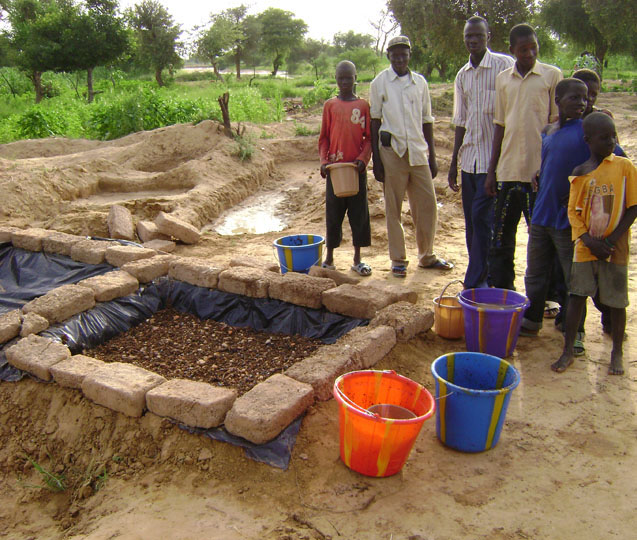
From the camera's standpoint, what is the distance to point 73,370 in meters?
3.21

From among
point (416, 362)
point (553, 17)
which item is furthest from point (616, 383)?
point (553, 17)

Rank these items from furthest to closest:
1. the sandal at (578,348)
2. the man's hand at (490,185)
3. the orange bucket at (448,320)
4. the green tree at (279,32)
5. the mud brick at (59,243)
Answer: the green tree at (279,32), the mud brick at (59,243), the man's hand at (490,185), the orange bucket at (448,320), the sandal at (578,348)

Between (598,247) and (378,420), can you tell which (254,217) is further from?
(378,420)

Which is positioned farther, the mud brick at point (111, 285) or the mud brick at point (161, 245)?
the mud brick at point (161, 245)

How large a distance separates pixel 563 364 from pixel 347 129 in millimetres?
2516

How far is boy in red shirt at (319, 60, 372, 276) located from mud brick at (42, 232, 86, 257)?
2.43 meters

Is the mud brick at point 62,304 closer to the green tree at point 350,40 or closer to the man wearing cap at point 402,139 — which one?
the man wearing cap at point 402,139

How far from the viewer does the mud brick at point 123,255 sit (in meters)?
4.85

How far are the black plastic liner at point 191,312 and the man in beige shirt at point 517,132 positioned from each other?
1.16 meters

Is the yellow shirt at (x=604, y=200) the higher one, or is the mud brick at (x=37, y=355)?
the yellow shirt at (x=604, y=200)

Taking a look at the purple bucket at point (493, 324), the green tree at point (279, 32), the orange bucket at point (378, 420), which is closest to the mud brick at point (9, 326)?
the orange bucket at point (378, 420)

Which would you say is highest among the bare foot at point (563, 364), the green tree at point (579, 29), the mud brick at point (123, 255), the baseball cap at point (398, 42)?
the green tree at point (579, 29)

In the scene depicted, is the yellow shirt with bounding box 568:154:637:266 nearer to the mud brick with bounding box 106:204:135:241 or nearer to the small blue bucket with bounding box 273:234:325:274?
the small blue bucket with bounding box 273:234:325:274

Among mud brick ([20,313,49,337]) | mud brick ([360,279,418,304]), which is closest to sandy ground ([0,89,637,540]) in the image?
mud brick ([360,279,418,304])
